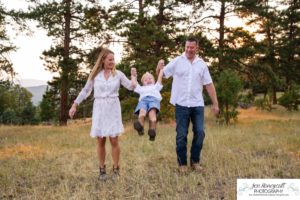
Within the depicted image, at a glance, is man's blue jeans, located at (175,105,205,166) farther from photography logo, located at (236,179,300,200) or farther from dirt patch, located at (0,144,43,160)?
dirt patch, located at (0,144,43,160)

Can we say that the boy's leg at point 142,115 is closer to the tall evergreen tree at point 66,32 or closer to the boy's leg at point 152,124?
the boy's leg at point 152,124

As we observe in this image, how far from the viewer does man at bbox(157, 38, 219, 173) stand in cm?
771

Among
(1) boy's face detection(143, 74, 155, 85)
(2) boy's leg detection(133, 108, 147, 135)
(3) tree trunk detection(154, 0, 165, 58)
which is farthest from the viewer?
(3) tree trunk detection(154, 0, 165, 58)

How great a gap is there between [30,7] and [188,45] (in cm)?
1797

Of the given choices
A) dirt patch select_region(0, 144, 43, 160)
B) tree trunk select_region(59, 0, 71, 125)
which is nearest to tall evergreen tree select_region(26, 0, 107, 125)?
tree trunk select_region(59, 0, 71, 125)

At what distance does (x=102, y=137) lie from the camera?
24.4 feet

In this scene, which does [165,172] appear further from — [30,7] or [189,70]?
[30,7]

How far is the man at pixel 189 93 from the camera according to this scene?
7715 mm

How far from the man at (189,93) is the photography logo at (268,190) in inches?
94.3

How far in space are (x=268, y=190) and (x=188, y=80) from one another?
2.94 metres

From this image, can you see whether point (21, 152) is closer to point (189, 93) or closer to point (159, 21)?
point (189, 93)

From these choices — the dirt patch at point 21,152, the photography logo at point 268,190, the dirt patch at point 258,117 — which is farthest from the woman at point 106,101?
the dirt patch at point 258,117

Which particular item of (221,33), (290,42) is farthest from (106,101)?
(290,42)

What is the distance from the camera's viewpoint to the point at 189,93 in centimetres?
770
